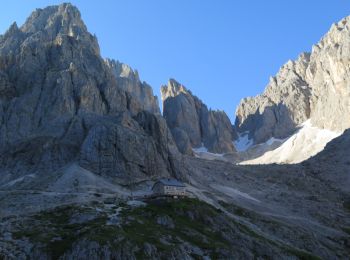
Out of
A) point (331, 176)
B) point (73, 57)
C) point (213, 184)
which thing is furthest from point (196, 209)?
point (73, 57)

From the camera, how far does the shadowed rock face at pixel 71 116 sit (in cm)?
12788

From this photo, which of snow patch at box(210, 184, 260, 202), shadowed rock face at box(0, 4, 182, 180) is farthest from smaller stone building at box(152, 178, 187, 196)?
snow patch at box(210, 184, 260, 202)

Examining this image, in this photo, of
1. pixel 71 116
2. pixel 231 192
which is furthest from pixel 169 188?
pixel 71 116

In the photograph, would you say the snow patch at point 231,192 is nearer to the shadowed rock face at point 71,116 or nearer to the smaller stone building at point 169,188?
the shadowed rock face at point 71,116

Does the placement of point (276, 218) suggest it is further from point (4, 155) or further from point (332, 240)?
point (4, 155)

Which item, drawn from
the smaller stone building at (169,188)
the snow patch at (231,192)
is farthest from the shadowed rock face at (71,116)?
the smaller stone building at (169,188)

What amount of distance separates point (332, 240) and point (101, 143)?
5685 cm

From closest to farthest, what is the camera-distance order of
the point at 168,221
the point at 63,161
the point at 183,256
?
the point at 183,256 → the point at 168,221 → the point at 63,161

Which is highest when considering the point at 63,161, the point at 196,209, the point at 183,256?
the point at 63,161

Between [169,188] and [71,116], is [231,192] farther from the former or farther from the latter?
[71,116]

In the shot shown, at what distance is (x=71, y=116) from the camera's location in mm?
150500

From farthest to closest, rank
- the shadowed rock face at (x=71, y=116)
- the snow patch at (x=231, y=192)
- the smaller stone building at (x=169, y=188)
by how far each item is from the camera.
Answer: the snow patch at (x=231, y=192)
the shadowed rock face at (x=71, y=116)
the smaller stone building at (x=169, y=188)

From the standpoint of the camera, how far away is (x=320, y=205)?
137125 millimetres

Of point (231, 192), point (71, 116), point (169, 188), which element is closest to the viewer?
point (169, 188)
